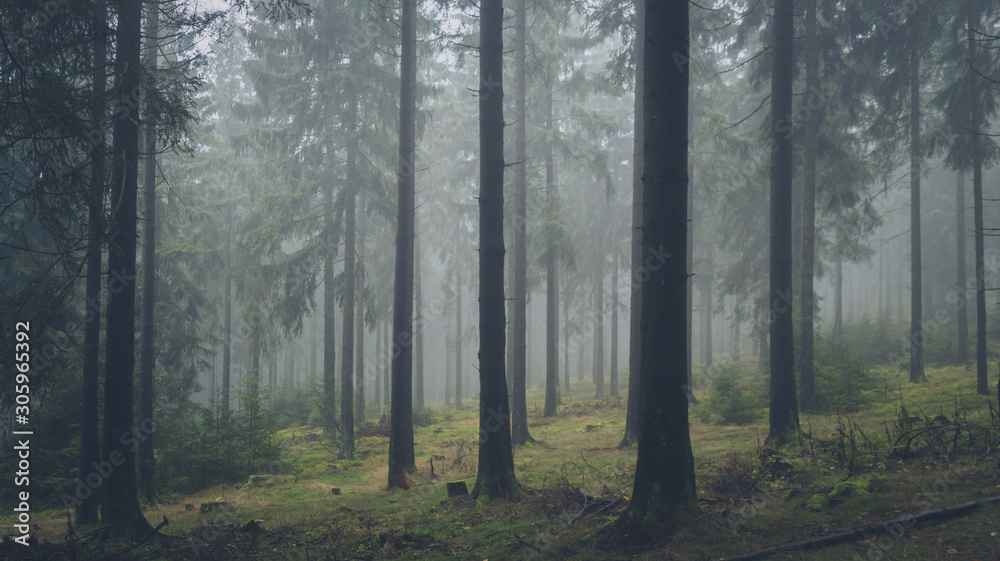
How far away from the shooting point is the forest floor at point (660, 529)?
5020 mm

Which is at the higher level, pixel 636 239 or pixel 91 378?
pixel 636 239

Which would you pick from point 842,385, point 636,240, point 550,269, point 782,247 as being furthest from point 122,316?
point 842,385

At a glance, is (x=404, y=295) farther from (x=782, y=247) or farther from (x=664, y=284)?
(x=782, y=247)

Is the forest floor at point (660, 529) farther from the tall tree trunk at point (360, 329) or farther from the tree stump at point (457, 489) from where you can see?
the tall tree trunk at point (360, 329)

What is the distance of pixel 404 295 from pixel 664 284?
711 centimetres

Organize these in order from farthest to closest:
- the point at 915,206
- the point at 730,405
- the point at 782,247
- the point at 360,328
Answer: the point at 360,328
the point at 915,206
the point at 730,405
the point at 782,247

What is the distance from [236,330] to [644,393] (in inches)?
1166

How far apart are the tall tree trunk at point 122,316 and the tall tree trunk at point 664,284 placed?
22.4ft

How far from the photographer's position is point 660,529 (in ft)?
17.8

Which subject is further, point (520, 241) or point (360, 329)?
point (360, 329)

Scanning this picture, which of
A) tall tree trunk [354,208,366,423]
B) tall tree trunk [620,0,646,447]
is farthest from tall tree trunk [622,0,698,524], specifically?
tall tree trunk [354,208,366,423]

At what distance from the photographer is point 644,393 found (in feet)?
19.6

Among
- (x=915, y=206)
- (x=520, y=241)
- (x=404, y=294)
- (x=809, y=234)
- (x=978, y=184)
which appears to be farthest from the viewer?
(x=915, y=206)

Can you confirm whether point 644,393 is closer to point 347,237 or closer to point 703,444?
point 703,444
